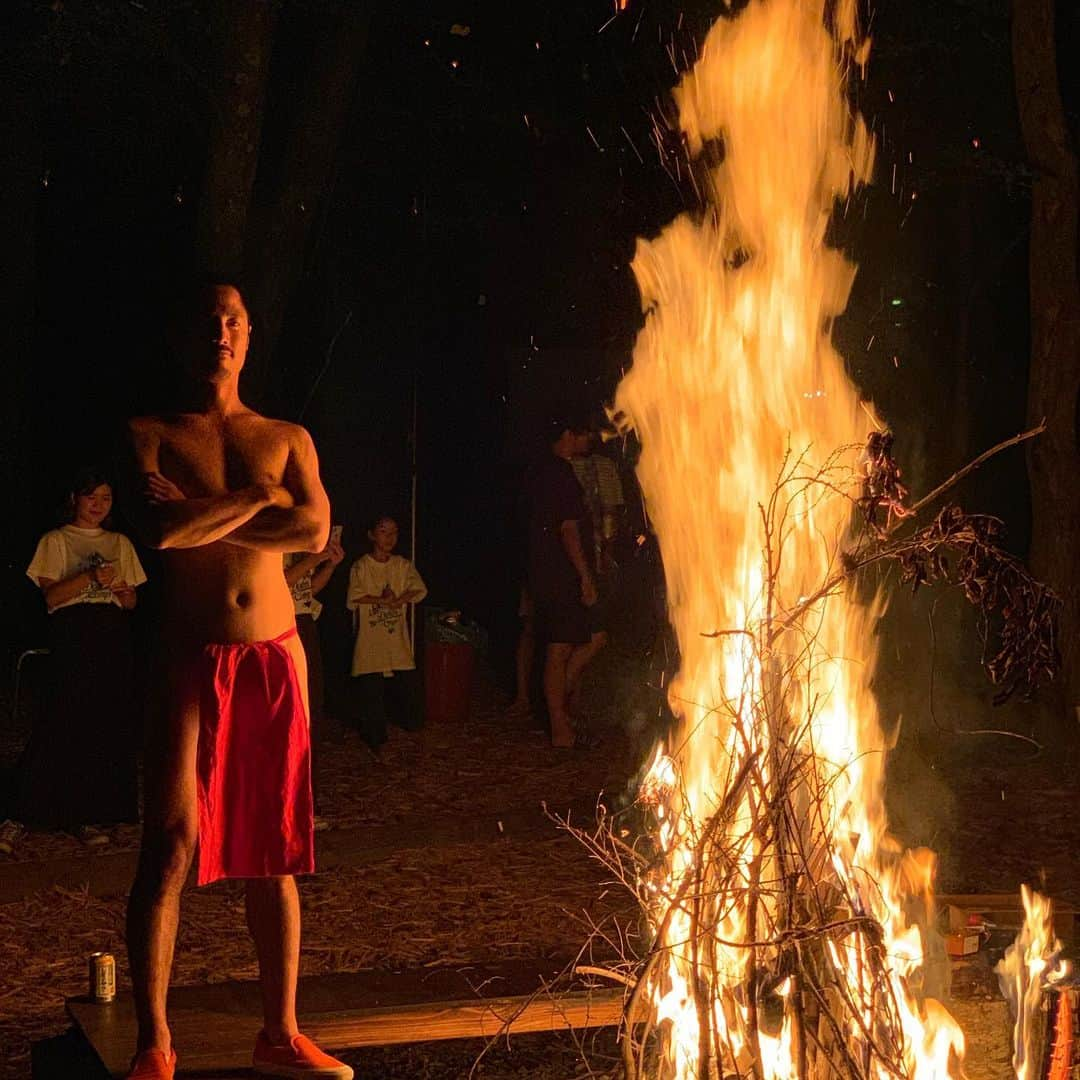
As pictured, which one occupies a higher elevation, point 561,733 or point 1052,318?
point 1052,318

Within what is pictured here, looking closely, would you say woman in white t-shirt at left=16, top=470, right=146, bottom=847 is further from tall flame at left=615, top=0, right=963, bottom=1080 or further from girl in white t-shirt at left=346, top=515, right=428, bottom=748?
tall flame at left=615, top=0, right=963, bottom=1080

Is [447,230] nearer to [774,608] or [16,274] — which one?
[16,274]

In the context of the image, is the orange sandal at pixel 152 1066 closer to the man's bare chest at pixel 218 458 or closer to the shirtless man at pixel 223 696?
the shirtless man at pixel 223 696

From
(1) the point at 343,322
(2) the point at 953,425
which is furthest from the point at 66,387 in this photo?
(2) the point at 953,425

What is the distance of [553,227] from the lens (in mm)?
16062

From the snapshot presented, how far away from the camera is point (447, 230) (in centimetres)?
1566

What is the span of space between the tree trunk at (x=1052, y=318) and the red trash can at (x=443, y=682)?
421 centimetres

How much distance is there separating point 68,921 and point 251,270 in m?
5.88

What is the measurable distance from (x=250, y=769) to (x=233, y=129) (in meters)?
7.27

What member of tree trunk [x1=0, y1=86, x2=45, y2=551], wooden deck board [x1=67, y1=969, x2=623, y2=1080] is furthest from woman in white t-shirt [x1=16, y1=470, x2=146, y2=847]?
tree trunk [x1=0, y1=86, x2=45, y2=551]

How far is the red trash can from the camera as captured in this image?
12.1 m

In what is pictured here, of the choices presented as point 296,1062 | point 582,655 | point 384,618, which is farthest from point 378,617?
point 296,1062

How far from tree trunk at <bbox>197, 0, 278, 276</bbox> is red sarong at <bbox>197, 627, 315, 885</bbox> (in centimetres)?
669

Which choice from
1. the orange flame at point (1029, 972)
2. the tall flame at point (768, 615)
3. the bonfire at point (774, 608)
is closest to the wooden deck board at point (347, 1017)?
the bonfire at point (774, 608)
